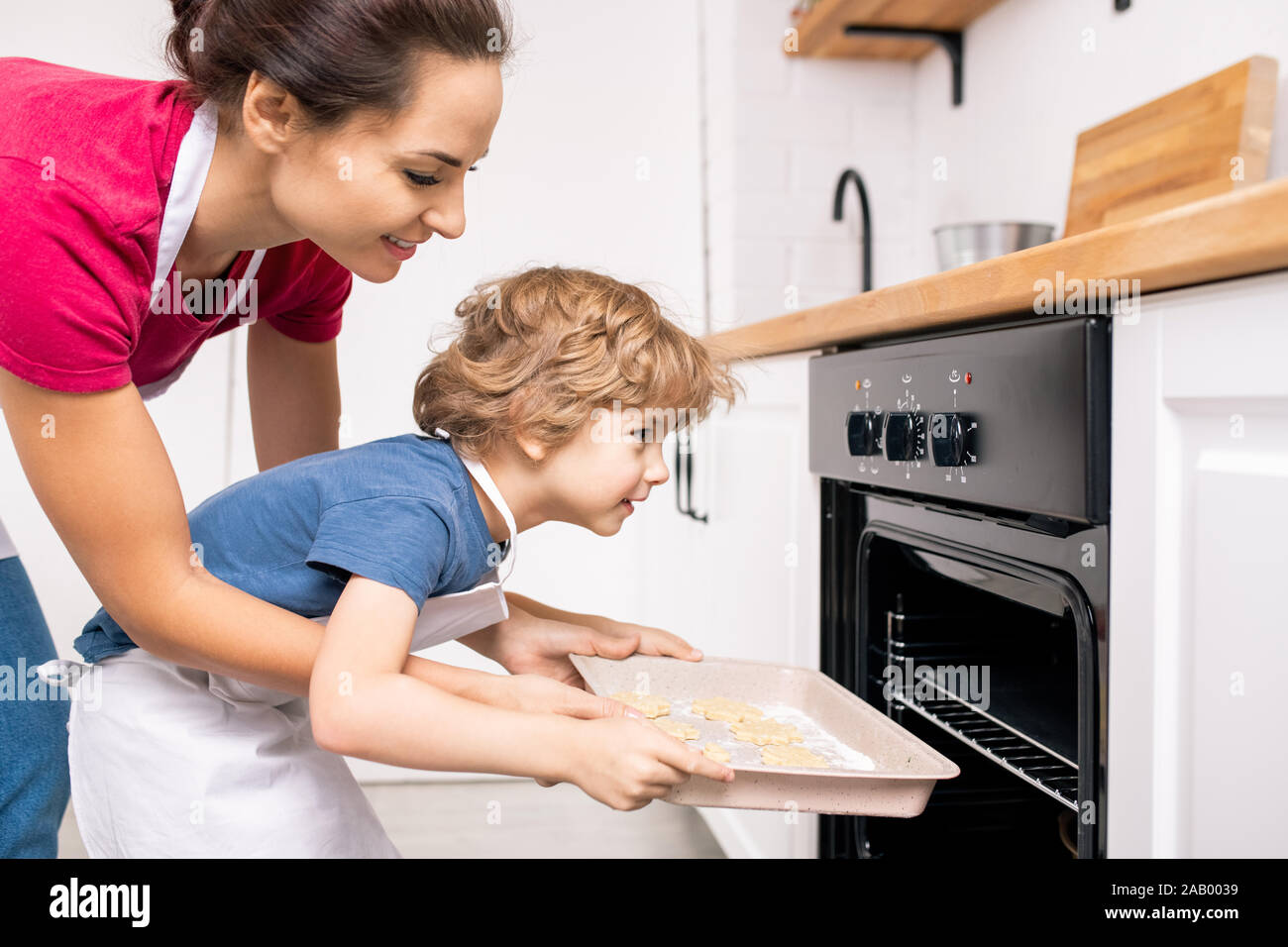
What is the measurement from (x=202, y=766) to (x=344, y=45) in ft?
2.17

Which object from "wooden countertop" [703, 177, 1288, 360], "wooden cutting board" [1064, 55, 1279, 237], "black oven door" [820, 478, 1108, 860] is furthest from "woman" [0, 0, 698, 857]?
"wooden cutting board" [1064, 55, 1279, 237]

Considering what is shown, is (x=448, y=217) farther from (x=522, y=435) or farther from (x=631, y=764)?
(x=631, y=764)

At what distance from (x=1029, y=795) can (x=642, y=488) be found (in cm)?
56

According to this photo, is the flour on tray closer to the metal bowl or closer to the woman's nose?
the woman's nose

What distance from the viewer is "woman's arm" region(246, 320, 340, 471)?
4.20ft

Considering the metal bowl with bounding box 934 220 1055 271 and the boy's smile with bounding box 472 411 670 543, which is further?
the metal bowl with bounding box 934 220 1055 271

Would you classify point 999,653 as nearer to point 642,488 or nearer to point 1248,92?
point 642,488

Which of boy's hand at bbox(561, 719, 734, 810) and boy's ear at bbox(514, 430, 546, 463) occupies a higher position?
boy's ear at bbox(514, 430, 546, 463)

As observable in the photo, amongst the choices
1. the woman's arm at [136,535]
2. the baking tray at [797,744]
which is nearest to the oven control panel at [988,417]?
the baking tray at [797,744]

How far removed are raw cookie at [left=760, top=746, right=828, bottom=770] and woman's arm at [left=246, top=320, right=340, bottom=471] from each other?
69cm

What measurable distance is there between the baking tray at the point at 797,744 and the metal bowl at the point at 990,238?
0.99 meters
